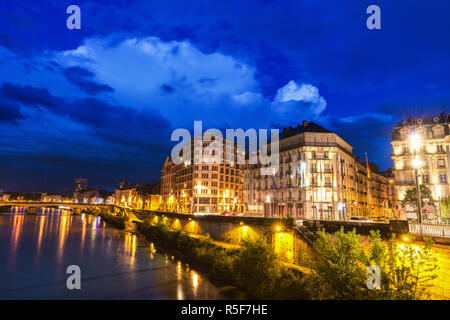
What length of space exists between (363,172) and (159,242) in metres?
62.5

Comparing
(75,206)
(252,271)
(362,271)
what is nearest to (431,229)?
(362,271)

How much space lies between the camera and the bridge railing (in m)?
19.7

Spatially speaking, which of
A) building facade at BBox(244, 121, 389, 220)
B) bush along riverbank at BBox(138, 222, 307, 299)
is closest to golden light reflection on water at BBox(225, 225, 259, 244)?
bush along riverbank at BBox(138, 222, 307, 299)

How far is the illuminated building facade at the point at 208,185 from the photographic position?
98.2m

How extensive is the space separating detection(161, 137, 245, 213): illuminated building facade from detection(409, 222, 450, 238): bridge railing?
73824 mm

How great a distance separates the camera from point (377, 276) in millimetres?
15117

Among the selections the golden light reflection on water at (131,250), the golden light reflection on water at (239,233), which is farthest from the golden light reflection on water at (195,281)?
the golden light reflection on water at (131,250)

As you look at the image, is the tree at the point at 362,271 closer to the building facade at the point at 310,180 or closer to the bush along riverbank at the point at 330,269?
the bush along riverbank at the point at 330,269

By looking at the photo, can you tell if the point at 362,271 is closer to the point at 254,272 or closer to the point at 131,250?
the point at 254,272

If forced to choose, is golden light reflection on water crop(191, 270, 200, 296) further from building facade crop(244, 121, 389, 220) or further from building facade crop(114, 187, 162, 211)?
building facade crop(114, 187, 162, 211)

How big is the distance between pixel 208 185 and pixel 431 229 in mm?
82161

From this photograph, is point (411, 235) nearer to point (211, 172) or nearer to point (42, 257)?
point (42, 257)

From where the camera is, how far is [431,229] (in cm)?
2034

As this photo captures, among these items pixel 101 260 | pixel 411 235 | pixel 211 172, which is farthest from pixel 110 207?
pixel 411 235
